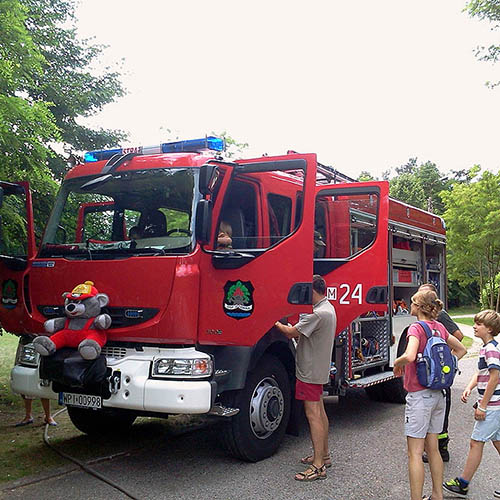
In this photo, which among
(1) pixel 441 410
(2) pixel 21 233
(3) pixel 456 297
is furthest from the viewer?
(3) pixel 456 297

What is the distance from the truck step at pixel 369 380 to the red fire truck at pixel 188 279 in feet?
2.39

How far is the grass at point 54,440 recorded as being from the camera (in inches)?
217

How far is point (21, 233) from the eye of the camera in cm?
711

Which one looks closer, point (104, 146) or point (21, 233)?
point (21, 233)

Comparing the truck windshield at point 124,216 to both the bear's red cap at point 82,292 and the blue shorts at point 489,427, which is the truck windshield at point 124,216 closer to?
the bear's red cap at point 82,292

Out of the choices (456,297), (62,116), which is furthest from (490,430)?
(456,297)

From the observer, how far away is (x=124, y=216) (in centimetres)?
570

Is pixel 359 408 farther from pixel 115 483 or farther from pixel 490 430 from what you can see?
pixel 115 483

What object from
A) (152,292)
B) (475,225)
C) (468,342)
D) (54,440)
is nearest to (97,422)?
(54,440)

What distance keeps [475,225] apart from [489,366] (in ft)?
82.2

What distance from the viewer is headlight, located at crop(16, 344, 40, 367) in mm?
5410

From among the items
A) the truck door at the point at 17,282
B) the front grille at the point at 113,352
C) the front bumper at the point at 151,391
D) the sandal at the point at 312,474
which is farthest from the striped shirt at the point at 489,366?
the truck door at the point at 17,282

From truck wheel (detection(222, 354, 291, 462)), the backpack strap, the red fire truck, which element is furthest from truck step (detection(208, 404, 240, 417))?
the backpack strap

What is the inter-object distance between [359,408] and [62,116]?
743 centimetres
